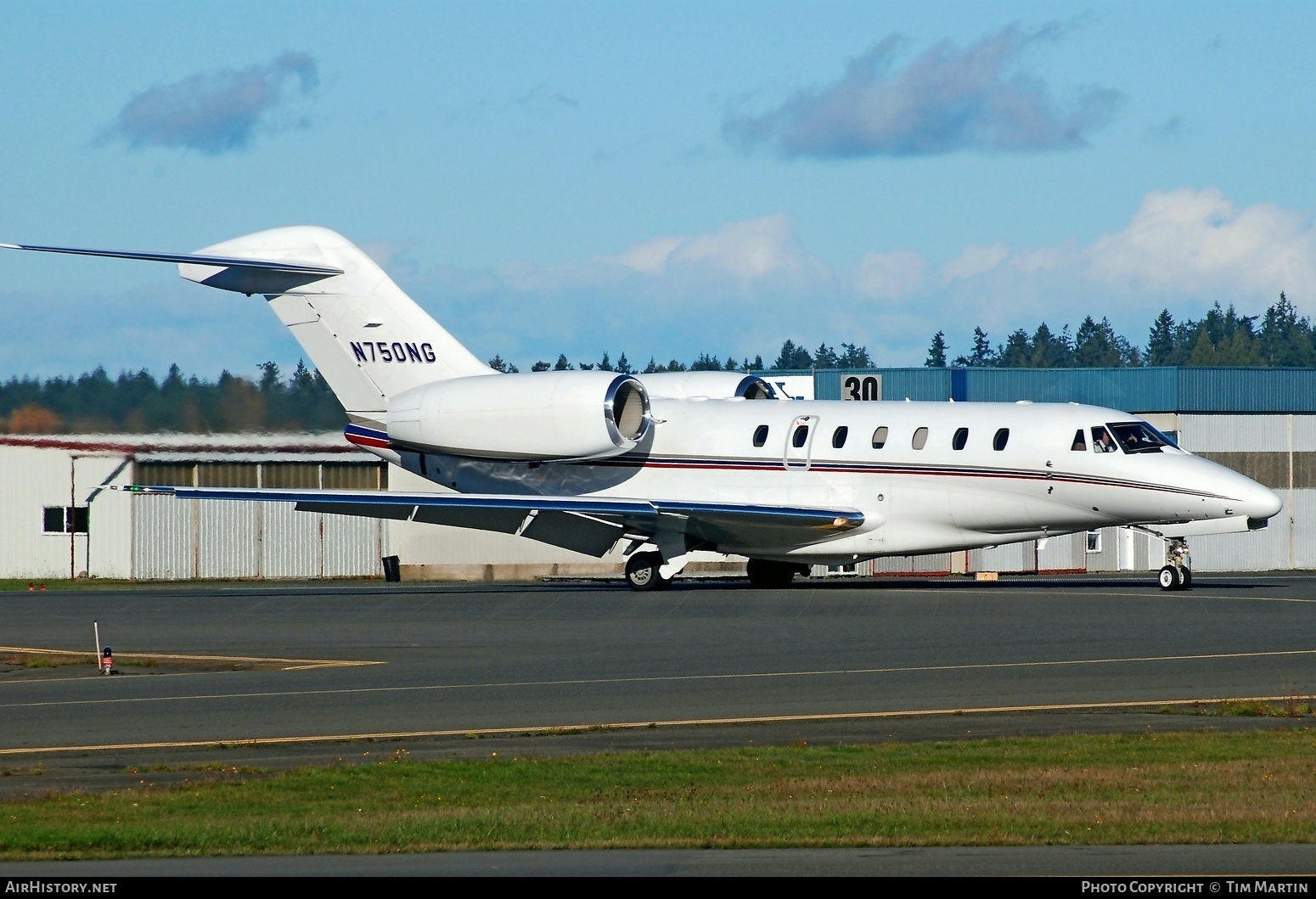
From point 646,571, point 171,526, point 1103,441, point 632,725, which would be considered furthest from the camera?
point 171,526

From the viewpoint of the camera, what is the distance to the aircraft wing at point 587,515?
31969mm

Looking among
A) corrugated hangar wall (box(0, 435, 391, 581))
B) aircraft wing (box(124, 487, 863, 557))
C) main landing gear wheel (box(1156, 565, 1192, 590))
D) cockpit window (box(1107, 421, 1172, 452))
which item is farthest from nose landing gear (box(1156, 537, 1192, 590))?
corrugated hangar wall (box(0, 435, 391, 581))

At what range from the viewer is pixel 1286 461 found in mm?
54094

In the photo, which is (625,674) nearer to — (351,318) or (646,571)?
(646,571)

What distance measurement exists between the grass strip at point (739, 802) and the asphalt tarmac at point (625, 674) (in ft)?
3.34

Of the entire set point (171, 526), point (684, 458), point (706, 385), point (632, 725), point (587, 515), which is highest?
point (706, 385)

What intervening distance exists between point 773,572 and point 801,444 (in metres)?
3.76

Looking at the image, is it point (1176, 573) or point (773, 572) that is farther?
point (773, 572)

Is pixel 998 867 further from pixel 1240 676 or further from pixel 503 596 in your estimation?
pixel 503 596

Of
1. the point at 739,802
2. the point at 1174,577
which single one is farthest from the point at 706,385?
the point at 739,802

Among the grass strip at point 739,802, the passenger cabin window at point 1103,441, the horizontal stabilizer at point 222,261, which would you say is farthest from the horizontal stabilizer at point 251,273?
the grass strip at point 739,802

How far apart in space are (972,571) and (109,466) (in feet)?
85.0

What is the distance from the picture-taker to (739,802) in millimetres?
11258

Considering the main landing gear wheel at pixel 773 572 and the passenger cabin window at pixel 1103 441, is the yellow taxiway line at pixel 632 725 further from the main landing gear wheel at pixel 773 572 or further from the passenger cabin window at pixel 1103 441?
the main landing gear wheel at pixel 773 572
